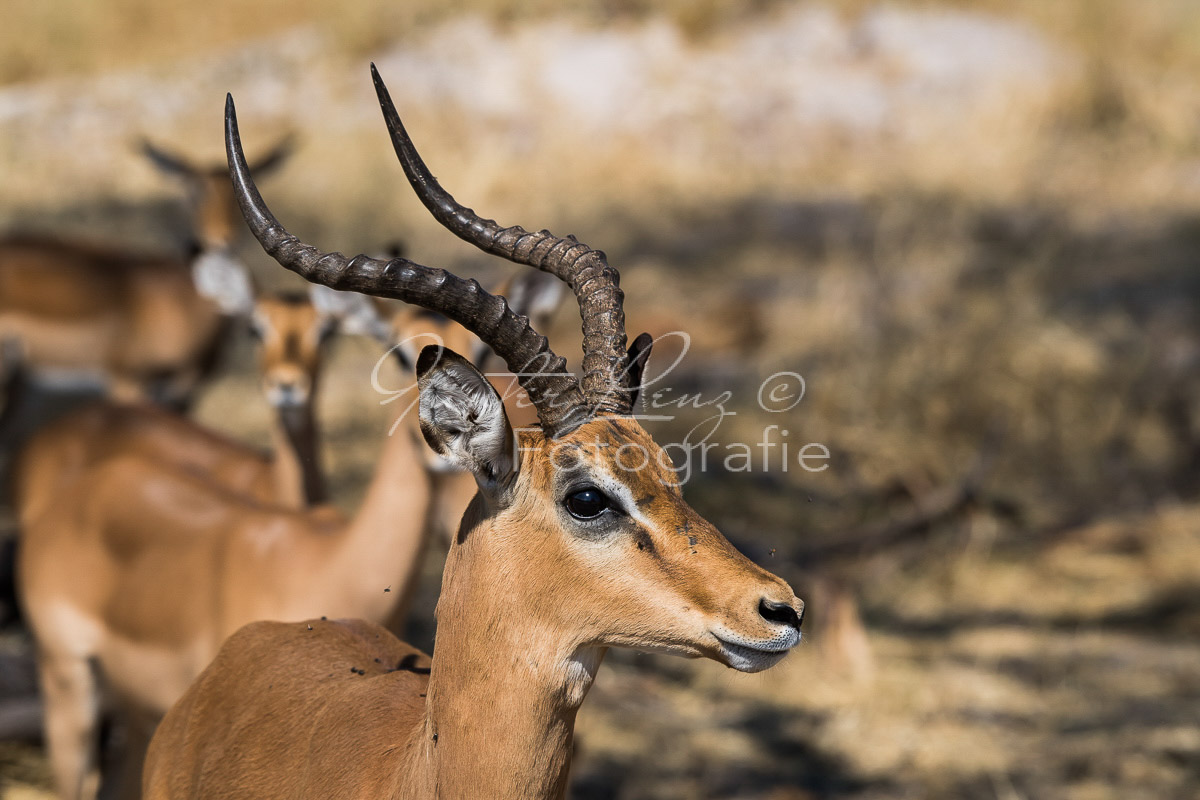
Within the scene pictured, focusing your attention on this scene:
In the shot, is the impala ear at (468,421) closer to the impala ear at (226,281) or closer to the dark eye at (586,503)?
the dark eye at (586,503)

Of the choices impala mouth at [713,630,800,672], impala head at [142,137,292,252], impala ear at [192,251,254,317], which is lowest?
impala mouth at [713,630,800,672]

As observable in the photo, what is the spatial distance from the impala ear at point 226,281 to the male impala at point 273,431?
0.15 m

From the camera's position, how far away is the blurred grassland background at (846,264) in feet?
17.9

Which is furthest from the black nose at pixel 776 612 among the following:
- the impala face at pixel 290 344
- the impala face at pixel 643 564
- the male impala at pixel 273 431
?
the impala face at pixel 290 344

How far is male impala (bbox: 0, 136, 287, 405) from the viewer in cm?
888

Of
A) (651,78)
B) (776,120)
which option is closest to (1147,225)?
(776,120)

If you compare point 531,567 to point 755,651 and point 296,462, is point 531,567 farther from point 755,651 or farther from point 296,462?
point 296,462

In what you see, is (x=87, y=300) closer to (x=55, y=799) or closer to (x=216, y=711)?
(x=55, y=799)

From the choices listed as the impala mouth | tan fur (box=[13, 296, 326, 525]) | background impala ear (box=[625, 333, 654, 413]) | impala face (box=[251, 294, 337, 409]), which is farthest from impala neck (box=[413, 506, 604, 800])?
impala face (box=[251, 294, 337, 409])

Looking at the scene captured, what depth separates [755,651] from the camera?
2.22 m

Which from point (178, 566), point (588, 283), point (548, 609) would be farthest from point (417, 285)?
point (178, 566)

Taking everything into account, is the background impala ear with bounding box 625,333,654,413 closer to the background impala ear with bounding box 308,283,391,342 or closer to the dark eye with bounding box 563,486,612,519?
the dark eye with bounding box 563,486,612,519

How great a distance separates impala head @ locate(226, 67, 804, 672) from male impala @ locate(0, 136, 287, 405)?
6901mm

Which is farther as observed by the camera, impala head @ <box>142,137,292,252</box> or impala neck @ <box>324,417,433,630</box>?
impala head @ <box>142,137,292,252</box>
